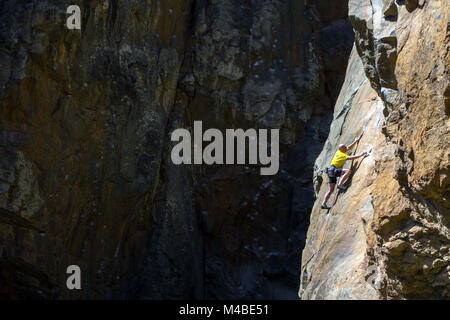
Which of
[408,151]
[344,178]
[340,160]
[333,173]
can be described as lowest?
[408,151]

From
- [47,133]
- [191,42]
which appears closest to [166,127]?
[191,42]

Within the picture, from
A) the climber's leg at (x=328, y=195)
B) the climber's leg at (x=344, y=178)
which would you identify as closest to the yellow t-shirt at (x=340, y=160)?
the climber's leg at (x=344, y=178)

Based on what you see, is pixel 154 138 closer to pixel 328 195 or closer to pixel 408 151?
pixel 328 195

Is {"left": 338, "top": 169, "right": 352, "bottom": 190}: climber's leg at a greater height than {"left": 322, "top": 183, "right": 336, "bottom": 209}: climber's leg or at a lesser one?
greater

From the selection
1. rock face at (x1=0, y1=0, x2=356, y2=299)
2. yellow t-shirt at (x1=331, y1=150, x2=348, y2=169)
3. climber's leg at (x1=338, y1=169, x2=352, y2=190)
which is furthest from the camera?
rock face at (x1=0, y1=0, x2=356, y2=299)

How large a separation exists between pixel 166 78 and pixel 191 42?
66.2 inches

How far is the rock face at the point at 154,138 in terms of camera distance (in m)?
14.2

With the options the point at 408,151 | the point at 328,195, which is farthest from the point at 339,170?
the point at 408,151

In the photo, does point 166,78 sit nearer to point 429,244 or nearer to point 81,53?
point 81,53

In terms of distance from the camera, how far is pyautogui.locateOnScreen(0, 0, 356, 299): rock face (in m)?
14.2

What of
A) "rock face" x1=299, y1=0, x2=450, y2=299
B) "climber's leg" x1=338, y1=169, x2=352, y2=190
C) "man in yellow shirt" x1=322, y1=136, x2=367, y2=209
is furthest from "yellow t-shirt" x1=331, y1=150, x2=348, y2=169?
"rock face" x1=299, y1=0, x2=450, y2=299

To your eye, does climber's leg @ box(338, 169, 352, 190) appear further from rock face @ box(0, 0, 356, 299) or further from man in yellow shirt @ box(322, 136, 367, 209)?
rock face @ box(0, 0, 356, 299)

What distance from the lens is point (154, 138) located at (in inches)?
653

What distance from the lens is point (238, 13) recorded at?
60.0ft
